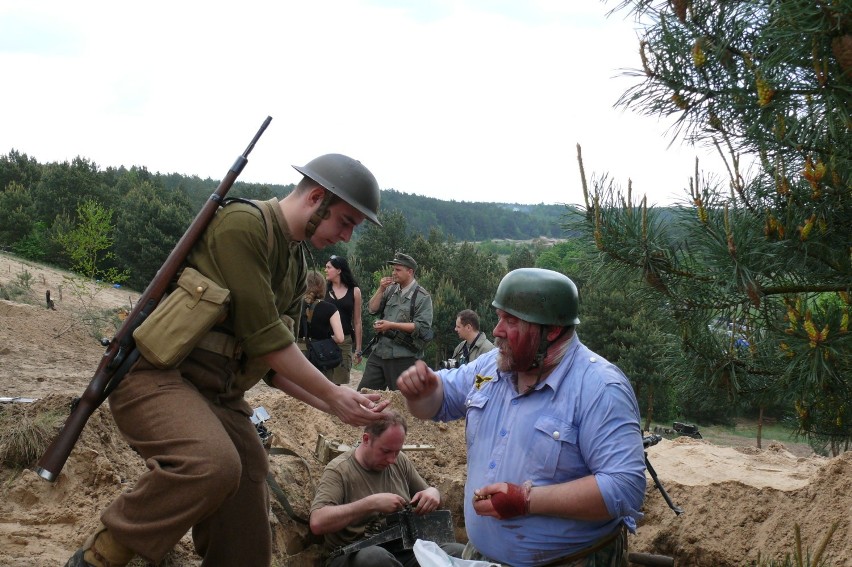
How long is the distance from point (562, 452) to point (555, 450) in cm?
3

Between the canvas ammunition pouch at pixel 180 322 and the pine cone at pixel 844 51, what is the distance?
9.01 feet

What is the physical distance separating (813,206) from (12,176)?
1844 inches

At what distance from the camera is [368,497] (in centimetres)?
518

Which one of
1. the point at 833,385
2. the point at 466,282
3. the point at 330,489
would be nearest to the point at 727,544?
the point at 833,385

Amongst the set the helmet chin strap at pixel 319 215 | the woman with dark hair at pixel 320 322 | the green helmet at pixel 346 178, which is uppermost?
the green helmet at pixel 346 178

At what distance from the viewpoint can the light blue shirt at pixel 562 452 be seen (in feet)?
10.3

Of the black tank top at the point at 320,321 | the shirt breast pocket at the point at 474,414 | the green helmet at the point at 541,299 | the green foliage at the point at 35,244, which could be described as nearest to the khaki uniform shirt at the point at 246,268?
the shirt breast pocket at the point at 474,414

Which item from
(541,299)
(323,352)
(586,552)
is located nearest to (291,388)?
(541,299)

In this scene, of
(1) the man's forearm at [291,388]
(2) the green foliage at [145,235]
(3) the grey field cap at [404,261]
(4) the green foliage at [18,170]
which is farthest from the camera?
(4) the green foliage at [18,170]

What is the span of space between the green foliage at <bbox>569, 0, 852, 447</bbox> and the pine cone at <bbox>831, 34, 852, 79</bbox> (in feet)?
0.04

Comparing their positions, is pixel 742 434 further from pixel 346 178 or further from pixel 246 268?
pixel 246 268

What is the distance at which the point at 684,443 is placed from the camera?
306 inches

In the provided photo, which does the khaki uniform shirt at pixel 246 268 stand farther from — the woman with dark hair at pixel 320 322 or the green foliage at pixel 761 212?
the woman with dark hair at pixel 320 322

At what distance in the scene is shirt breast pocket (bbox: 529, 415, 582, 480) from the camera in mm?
3246
